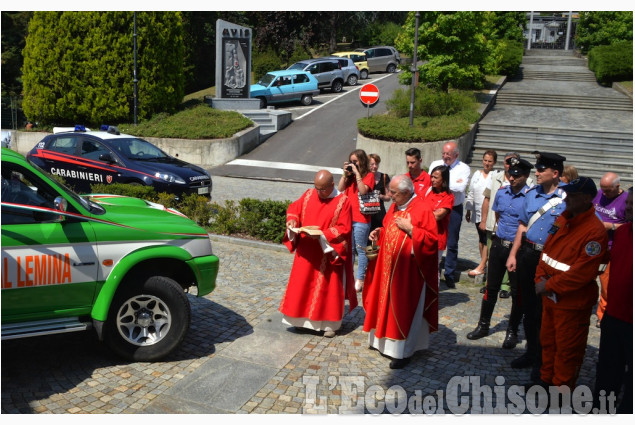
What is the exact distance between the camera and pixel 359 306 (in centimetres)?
802

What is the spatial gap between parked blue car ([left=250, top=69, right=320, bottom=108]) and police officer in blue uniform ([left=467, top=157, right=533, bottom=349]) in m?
22.2

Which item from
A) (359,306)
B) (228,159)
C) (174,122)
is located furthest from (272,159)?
(359,306)

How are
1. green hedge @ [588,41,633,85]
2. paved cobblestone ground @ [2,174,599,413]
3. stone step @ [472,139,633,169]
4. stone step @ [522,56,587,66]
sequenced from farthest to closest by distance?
stone step @ [522,56,587,66] → green hedge @ [588,41,633,85] → stone step @ [472,139,633,169] → paved cobblestone ground @ [2,174,599,413]

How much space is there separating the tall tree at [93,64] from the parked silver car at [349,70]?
492 inches

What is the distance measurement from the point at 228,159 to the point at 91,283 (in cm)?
1610

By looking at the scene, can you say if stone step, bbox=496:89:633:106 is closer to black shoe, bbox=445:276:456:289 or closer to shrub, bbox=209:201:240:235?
shrub, bbox=209:201:240:235

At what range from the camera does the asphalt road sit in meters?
20.3

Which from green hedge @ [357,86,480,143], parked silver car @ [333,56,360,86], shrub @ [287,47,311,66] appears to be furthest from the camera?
shrub @ [287,47,311,66]

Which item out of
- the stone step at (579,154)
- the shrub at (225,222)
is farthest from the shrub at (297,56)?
the shrub at (225,222)

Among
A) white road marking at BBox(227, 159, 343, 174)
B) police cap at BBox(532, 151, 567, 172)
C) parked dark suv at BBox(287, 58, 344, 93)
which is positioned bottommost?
white road marking at BBox(227, 159, 343, 174)

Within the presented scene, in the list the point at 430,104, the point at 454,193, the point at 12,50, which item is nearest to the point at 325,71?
the point at 430,104

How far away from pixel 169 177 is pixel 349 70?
23.4 meters

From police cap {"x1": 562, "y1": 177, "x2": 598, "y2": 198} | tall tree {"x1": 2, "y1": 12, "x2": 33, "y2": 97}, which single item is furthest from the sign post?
tall tree {"x1": 2, "y1": 12, "x2": 33, "y2": 97}

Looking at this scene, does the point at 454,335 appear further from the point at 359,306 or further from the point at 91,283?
the point at 91,283
